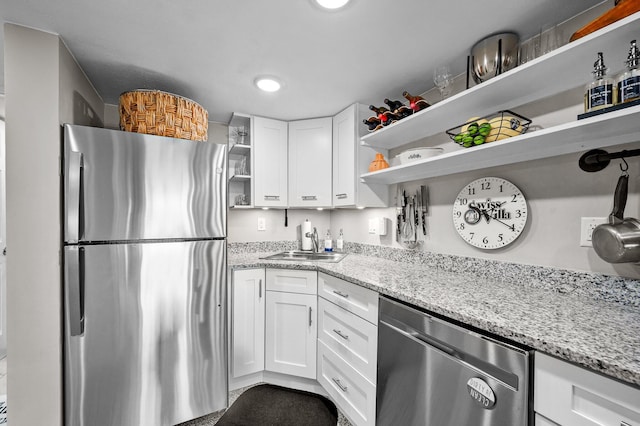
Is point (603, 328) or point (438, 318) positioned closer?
point (603, 328)

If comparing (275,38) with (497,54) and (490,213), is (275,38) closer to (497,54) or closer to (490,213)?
(497,54)

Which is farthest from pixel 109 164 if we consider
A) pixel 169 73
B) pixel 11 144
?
pixel 169 73

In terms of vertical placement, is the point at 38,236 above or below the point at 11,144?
below

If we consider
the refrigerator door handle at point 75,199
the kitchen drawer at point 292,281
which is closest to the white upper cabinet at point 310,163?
the kitchen drawer at point 292,281

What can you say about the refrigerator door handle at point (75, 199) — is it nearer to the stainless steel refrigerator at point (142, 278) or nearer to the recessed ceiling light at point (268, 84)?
the stainless steel refrigerator at point (142, 278)

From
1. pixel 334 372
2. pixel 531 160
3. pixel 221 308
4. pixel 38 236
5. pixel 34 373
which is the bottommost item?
pixel 334 372

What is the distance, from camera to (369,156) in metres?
2.18

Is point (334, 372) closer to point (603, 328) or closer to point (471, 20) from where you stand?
point (603, 328)

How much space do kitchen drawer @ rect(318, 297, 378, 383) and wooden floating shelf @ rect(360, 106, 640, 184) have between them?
0.98 meters

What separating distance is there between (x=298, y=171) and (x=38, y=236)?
5.69 feet

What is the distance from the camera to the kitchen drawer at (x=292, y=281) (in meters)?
1.88

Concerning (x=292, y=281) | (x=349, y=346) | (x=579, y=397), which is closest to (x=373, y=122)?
(x=292, y=281)

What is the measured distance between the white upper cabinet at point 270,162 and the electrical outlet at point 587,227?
6.48 ft

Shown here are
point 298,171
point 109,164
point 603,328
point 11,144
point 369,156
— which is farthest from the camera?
point 298,171
